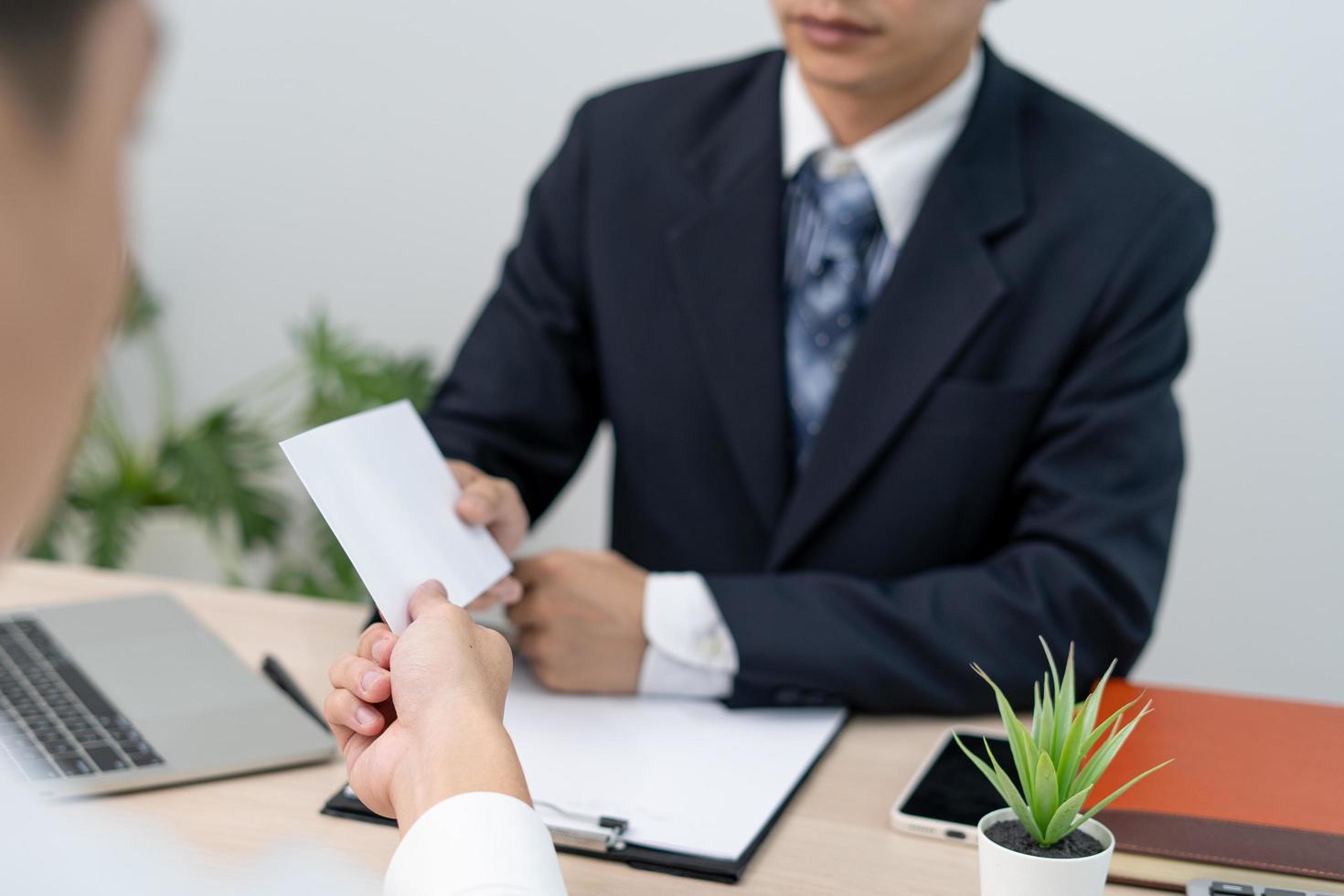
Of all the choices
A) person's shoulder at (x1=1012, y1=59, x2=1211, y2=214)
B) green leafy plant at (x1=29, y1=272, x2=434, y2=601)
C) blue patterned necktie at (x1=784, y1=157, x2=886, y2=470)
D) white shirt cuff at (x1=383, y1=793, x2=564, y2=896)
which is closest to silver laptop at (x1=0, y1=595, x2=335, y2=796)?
white shirt cuff at (x1=383, y1=793, x2=564, y2=896)

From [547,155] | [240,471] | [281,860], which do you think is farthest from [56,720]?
[547,155]

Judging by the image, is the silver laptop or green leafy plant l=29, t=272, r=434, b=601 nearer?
the silver laptop

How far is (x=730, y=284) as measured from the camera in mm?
1747

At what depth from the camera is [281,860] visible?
42.8 inches

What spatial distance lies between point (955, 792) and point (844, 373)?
2.00 feet

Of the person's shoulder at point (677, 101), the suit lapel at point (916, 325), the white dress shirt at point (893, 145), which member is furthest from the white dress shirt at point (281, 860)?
the person's shoulder at point (677, 101)

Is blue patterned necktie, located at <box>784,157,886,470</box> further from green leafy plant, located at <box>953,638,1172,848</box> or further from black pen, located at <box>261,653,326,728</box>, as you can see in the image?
green leafy plant, located at <box>953,638,1172,848</box>

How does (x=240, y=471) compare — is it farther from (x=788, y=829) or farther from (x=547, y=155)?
(x=788, y=829)

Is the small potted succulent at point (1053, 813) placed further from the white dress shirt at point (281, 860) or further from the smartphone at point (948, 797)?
the white dress shirt at point (281, 860)

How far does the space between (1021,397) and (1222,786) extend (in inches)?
22.3

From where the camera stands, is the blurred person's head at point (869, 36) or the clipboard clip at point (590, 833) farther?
the blurred person's head at point (869, 36)

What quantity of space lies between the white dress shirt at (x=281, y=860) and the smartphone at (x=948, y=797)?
398 mm

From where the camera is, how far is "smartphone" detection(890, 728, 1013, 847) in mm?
1120

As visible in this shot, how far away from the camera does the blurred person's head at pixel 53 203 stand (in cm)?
55
